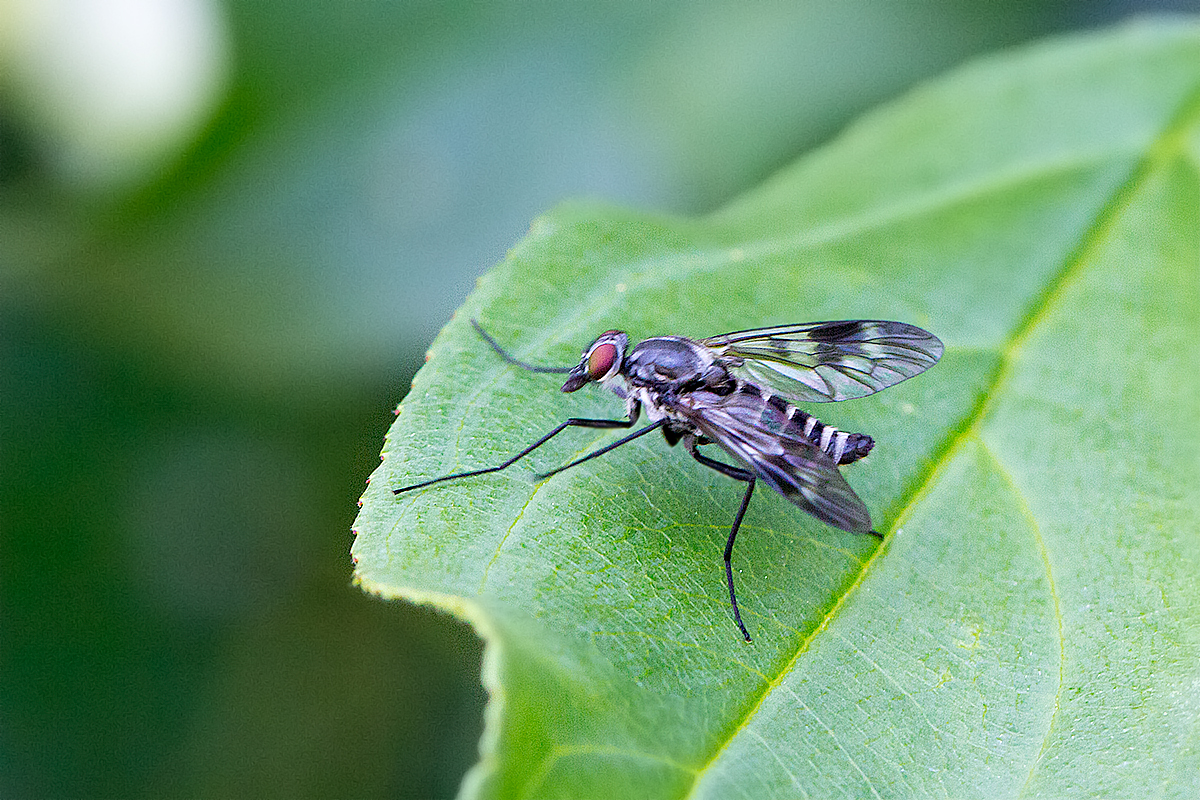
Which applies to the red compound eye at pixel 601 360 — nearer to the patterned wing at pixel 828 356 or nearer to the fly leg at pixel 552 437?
the fly leg at pixel 552 437

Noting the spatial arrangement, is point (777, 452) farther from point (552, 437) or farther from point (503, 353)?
point (503, 353)

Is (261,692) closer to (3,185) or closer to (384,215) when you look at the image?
(384,215)

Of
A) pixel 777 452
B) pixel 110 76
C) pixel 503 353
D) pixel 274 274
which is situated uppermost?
pixel 110 76

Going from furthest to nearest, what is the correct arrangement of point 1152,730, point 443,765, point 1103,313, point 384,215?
1. point 384,215
2. point 443,765
3. point 1103,313
4. point 1152,730

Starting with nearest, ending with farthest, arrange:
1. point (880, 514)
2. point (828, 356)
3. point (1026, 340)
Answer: point (880, 514), point (1026, 340), point (828, 356)

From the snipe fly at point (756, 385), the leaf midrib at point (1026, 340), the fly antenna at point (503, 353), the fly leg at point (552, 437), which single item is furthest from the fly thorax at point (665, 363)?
the leaf midrib at point (1026, 340)

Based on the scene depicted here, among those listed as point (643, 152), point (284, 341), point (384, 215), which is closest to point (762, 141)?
point (643, 152)

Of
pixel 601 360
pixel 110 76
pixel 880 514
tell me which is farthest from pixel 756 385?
pixel 110 76
